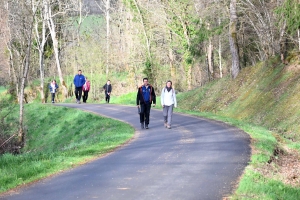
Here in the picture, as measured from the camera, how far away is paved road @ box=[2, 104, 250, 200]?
8.64 meters

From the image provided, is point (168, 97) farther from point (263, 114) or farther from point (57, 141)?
point (57, 141)

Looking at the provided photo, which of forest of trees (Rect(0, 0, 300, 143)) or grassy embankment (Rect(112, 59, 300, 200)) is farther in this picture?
forest of trees (Rect(0, 0, 300, 143))

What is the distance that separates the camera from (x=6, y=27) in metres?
43.5

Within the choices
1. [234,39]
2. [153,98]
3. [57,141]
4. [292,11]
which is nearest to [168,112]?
[153,98]

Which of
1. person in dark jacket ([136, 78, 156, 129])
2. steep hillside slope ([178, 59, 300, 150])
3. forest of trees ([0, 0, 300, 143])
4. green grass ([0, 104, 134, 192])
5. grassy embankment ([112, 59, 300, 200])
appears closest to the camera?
grassy embankment ([112, 59, 300, 200])

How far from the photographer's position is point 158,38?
46844mm

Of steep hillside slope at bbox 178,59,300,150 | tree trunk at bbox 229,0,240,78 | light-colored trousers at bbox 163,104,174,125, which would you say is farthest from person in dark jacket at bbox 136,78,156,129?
tree trunk at bbox 229,0,240,78

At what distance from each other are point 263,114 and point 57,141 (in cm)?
1106

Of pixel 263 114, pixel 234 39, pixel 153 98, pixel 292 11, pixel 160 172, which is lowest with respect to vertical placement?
pixel 160 172

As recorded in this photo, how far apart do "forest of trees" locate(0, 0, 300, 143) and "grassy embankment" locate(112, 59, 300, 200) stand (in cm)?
151

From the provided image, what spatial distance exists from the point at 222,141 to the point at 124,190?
6797 millimetres

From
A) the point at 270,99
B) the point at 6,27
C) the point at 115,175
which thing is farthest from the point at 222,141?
the point at 6,27

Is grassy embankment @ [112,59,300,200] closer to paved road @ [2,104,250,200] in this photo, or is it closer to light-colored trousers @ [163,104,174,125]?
paved road @ [2,104,250,200]

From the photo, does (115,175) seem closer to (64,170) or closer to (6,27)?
(64,170)
